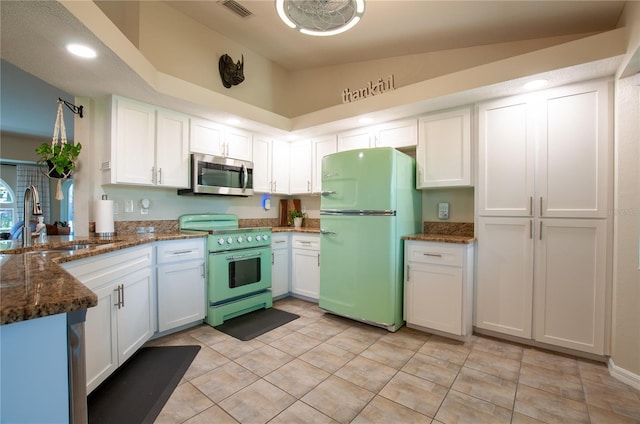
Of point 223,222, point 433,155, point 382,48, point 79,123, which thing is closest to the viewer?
point 79,123

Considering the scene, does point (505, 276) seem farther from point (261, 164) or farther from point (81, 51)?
point (81, 51)

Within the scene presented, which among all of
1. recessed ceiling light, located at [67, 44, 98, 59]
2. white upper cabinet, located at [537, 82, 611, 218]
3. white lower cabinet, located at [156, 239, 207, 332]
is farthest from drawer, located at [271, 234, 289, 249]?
white upper cabinet, located at [537, 82, 611, 218]

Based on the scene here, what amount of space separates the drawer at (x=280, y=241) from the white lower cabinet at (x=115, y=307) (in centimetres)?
140

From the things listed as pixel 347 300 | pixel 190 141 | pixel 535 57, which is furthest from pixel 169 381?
pixel 535 57

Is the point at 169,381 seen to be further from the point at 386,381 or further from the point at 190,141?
the point at 190,141

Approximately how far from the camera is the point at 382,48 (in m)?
3.23

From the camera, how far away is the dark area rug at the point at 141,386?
1.67 metres

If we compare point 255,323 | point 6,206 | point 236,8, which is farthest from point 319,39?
A: point 6,206

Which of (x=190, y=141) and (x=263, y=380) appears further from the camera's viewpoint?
(x=190, y=141)

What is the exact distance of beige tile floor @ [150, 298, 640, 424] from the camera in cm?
166

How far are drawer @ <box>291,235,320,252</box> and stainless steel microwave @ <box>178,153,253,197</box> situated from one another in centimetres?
82

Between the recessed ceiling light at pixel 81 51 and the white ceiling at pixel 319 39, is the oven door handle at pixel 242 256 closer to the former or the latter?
the white ceiling at pixel 319 39

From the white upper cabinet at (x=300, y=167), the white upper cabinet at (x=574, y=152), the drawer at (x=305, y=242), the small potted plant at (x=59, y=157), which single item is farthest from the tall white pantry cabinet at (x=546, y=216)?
the small potted plant at (x=59, y=157)

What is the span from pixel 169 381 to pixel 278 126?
9.28 ft
